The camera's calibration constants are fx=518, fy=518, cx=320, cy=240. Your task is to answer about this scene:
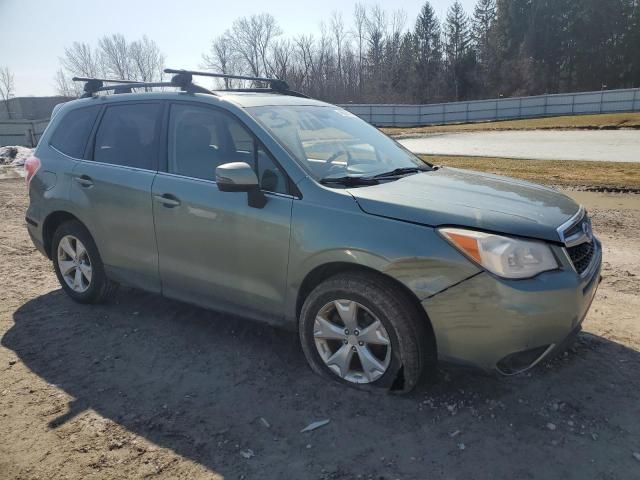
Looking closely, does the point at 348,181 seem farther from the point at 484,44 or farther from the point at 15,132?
the point at 484,44

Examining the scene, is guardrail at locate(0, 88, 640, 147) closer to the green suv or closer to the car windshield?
Answer: the car windshield

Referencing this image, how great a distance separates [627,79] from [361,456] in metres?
74.6

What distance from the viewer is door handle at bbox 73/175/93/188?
14.4 feet

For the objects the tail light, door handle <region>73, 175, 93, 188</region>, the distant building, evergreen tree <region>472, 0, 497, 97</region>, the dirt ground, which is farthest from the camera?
evergreen tree <region>472, 0, 497, 97</region>

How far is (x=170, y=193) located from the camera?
12.6 ft

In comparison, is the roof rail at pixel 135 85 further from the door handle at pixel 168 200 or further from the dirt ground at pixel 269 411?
the dirt ground at pixel 269 411

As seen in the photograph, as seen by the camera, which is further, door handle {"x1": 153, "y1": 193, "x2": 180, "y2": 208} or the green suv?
door handle {"x1": 153, "y1": 193, "x2": 180, "y2": 208}

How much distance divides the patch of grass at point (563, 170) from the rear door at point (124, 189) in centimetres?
923

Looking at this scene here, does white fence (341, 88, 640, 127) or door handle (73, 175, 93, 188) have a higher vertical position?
white fence (341, 88, 640, 127)

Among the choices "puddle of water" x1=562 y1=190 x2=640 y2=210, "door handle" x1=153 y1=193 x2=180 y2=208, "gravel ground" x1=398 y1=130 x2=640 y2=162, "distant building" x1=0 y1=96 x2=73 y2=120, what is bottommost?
"puddle of water" x1=562 y1=190 x2=640 y2=210

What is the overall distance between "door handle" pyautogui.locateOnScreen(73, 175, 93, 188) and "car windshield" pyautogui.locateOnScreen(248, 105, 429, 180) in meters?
1.68

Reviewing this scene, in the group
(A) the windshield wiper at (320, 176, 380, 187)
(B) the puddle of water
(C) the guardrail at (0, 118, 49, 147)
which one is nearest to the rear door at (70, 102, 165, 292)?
(A) the windshield wiper at (320, 176, 380, 187)

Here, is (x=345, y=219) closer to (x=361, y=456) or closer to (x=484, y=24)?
(x=361, y=456)

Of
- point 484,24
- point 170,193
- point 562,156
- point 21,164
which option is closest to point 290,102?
point 170,193
